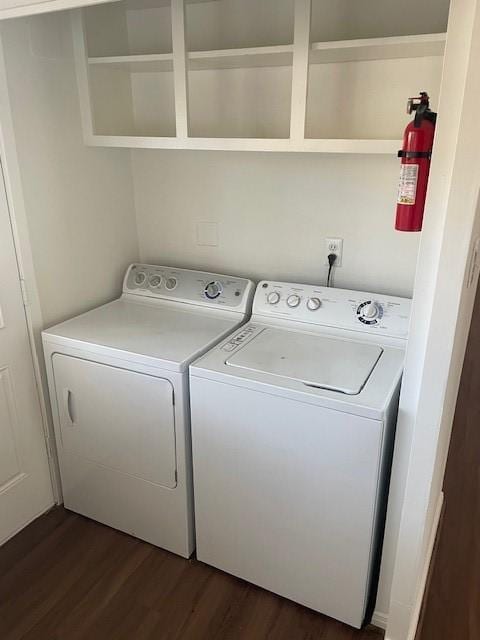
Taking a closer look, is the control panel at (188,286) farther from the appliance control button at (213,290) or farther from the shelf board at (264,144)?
the shelf board at (264,144)

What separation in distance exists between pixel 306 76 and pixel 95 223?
112 cm

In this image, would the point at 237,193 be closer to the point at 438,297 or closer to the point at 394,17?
the point at 394,17

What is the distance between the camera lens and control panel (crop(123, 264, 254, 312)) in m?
2.17

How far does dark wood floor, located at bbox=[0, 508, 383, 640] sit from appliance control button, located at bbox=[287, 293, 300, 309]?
3.51 ft

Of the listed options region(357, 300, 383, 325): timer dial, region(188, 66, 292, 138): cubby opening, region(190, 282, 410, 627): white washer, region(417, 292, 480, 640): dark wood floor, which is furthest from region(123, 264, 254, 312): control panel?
region(417, 292, 480, 640): dark wood floor

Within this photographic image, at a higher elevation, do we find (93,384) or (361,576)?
(93,384)

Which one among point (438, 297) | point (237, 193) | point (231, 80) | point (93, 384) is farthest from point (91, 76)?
point (438, 297)

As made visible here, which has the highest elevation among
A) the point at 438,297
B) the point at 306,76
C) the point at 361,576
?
the point at 306,76

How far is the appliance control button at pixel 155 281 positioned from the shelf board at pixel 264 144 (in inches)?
23.8

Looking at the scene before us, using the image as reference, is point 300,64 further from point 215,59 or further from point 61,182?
point 61,182

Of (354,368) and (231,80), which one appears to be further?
(231,80)

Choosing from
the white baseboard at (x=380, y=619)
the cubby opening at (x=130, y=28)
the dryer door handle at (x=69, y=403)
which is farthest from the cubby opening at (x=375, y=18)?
the white baseboard at (x=380, y=619)

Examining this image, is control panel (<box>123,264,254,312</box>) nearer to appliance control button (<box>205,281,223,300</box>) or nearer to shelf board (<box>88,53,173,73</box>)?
appliance control button (<box>205,281,223,300</box>)

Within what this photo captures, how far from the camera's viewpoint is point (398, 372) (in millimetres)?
1669
